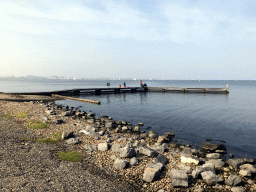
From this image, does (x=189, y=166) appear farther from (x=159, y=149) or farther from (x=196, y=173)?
(x=159, y=149)

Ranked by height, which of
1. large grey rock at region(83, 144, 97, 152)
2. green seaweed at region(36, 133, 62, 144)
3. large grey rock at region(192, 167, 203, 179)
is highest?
green seaweed at region(36, 133, 62, 144)

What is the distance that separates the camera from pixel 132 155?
335 inches

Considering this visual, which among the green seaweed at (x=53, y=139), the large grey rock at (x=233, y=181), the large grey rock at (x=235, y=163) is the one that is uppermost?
the green seaweed at (x=53, y=139)

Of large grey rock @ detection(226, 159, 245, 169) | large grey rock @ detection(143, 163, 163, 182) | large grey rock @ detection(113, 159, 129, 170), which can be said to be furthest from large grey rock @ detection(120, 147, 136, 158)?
large grey rock @ detection(226, 159, 245, 169)

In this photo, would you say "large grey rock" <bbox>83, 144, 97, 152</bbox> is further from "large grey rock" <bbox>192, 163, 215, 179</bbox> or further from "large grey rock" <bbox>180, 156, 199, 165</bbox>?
"large grey rock" <bbox>192, 163, 215, 179</bbox>

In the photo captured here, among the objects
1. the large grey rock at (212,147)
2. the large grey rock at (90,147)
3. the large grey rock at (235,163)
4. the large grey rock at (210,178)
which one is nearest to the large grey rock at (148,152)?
the large grey rock at (210,178)

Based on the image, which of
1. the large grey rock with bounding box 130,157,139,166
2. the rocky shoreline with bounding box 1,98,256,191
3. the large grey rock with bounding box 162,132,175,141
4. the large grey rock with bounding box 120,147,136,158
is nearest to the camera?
the rocky shoreline with bounding box 1,98,256,191

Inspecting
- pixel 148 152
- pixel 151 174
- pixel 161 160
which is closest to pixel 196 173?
pixel 161 160

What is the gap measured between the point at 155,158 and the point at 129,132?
6291mm

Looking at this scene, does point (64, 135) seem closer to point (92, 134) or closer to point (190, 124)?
point (92, 134)

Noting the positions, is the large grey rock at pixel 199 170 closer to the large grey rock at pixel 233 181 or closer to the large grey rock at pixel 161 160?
the large grey rock at pixel 233 181

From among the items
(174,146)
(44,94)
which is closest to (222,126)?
(174,146)

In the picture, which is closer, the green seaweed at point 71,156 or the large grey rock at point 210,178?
the large grey rock at point 210,178

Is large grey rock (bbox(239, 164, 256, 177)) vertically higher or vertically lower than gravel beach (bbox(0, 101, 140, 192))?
lower
